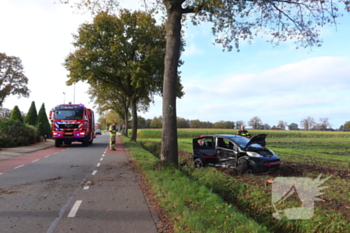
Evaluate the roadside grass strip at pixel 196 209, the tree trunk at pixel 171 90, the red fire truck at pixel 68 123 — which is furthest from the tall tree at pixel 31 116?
the roadside grass strip at pixel 196 209

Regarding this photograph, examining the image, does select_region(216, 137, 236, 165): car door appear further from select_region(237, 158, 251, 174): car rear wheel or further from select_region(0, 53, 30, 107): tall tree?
select_region(0, 53, 30, 107): tall tree

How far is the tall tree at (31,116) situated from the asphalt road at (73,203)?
27325 mm

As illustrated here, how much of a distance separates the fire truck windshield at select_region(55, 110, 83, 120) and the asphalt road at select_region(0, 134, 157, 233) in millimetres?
13119

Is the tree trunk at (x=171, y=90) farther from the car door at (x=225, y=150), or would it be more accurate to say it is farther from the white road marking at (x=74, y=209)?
the white road marking at (x=74, y=209)

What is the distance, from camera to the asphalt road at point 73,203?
4.44 meters

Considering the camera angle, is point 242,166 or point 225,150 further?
point 225,150

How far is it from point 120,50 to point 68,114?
23.9 feet

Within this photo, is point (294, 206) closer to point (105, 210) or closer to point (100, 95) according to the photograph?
point (105, 210)

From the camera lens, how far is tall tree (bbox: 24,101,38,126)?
33375mm

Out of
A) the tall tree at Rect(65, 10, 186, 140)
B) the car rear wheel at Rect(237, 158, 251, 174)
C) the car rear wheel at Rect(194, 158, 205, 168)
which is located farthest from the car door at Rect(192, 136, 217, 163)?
the tall tree at Rect(65, 10, 186, 140)

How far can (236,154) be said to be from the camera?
9461 mm

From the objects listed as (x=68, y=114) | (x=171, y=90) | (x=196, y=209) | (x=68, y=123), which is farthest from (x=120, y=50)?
(x=196, y=209)

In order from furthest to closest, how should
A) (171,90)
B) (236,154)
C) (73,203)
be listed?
(171,90) < (236,154) < (73,203)

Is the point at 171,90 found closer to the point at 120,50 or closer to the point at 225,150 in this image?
the point at 225,150
